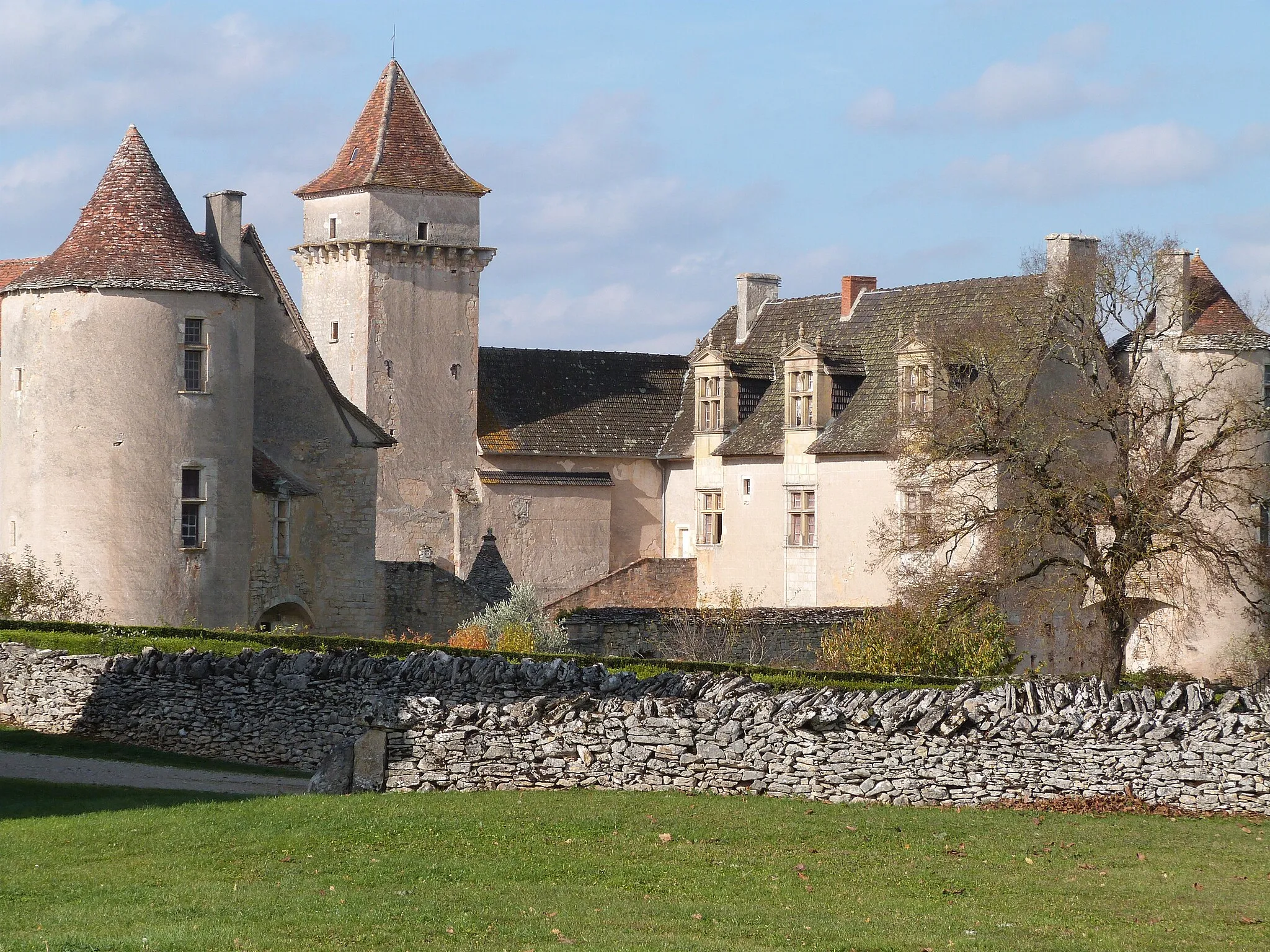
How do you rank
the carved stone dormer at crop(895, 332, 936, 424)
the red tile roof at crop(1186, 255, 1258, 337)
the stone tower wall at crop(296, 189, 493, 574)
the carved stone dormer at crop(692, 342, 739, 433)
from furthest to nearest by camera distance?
1. the stone tower wall at crop(296, 189, 493, 574)
2. the carved stone dormer at crop(692, 342, 739, 433)
3. the red tile roof at crop(1186, 255, 1258, 337)
4. the carved stone dormer at crop(895, 332, 936, 424)

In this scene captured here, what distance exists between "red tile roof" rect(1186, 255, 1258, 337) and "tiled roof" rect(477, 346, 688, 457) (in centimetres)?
1645

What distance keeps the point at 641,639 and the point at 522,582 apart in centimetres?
1380

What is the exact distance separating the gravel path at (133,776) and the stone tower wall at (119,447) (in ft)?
38.8

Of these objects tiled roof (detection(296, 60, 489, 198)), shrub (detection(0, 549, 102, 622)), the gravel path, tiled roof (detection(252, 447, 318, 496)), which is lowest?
the gravel path

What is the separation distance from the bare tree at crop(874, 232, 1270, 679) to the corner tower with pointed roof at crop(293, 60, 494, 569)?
14.6 metres

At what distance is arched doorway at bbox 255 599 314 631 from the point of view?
42.2m

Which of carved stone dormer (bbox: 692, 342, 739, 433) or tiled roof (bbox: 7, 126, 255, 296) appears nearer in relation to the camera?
tiled roof (bbox: 7, 126, 255, 296)

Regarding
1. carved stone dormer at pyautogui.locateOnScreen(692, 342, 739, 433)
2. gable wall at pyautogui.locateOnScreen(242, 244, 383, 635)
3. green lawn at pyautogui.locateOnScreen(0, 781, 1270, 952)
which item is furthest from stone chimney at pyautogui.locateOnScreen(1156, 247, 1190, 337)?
green lawn at pyautogui.locateOnScreen(0, 781, 1270, 952)

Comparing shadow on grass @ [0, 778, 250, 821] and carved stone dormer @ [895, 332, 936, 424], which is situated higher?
carved stone dormer @ [895, 332, 936, 424]

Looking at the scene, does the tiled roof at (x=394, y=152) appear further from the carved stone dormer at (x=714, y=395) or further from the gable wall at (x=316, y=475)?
the gable wall at (x=316, y=475)

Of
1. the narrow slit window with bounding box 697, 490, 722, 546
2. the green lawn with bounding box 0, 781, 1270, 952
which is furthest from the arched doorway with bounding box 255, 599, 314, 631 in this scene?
the green lawn with bounding box 0, 781, 1270, 952

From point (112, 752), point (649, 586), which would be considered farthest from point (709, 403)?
point (112, 752)

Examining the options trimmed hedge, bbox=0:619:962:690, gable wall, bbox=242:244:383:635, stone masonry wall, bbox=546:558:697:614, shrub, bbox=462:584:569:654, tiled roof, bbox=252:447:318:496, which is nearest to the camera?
trimmed hedge, bbox=0:619:962:690

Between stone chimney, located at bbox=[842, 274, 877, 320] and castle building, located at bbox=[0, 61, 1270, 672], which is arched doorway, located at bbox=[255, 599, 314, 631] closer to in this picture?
castle building, located at bbox=[0, 61, 1270, 672]
